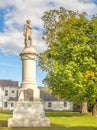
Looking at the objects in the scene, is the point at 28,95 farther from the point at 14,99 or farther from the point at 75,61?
the point at 14,99

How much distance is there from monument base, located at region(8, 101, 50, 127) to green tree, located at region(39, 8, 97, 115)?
1143cm

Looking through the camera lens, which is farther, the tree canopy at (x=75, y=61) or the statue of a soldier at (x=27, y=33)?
the tree canopy at (x=75, y=61)

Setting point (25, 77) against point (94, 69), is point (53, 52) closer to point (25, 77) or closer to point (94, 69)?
point (94, 69)

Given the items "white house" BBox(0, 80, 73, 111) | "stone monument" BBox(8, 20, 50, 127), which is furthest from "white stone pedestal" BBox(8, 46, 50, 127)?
"white house" BBox(0, 80, 73, 111)

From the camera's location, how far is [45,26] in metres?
53.4

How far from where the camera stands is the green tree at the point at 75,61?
3972 cm

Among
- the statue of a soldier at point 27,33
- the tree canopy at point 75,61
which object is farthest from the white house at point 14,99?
the statue of a soldier at point 27,33

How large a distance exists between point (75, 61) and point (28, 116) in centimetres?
1574

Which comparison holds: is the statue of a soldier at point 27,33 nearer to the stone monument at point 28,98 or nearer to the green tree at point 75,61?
the stone monument at point 28,98

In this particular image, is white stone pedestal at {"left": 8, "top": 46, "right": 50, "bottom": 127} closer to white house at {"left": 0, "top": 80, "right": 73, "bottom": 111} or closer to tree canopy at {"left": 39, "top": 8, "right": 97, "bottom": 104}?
tree canopy at {"left": 39, "top": 8, "right": 97, "bottom": 104}

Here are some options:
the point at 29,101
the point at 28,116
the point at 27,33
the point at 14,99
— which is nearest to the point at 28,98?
the point at 29,101

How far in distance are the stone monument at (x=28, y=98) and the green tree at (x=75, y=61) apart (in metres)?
10.8

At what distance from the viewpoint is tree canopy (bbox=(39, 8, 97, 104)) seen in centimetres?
3972

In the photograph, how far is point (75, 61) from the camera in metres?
41.9
